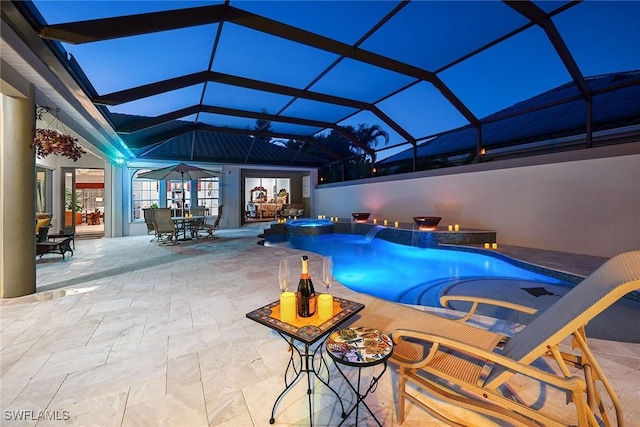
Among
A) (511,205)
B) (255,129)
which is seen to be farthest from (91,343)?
(255,129)

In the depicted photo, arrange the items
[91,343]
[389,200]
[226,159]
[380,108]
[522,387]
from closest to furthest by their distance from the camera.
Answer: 1. [522,387]
2. [91,343]
3. [380,108]
4. [389,200]
5. [226,159]

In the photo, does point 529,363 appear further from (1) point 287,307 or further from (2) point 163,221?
(2) point 163,221

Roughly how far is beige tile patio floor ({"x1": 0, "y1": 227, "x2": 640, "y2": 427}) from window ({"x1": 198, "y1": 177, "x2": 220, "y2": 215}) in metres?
7.90

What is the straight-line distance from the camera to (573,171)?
18.2 ft

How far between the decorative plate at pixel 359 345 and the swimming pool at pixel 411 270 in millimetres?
2039

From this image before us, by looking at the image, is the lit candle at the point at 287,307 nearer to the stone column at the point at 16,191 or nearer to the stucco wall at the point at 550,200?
the stone column at the point at 16,191

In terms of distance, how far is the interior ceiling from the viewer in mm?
3465

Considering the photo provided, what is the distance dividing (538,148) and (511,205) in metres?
1.57

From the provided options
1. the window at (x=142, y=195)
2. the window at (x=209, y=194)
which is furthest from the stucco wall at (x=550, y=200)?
the window at (x=142, y=195)

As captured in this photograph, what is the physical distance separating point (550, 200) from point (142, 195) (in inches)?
497

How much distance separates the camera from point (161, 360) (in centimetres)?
206

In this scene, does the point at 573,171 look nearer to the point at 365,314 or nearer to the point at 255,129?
the point at 365,314

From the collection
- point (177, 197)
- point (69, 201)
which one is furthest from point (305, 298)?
point (69, 201)

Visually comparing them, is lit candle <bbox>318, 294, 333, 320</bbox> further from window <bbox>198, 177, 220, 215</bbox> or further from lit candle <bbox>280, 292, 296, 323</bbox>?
window <bbox>198, 177, 220, 215</bbox>
